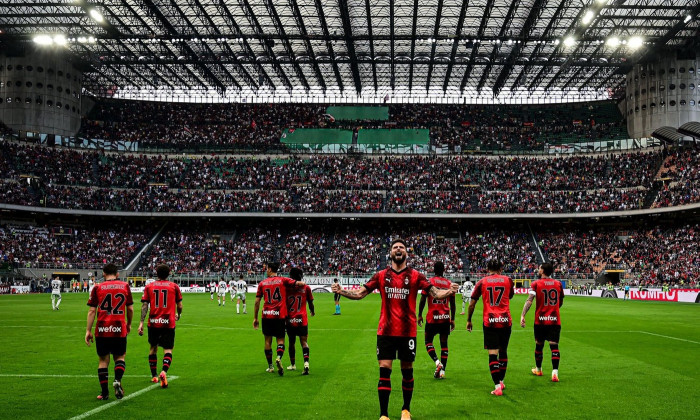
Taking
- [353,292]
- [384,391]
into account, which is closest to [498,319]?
[384,391]

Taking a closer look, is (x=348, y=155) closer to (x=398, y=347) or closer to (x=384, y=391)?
(x=398, y=347)

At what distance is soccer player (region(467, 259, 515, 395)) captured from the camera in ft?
36.6

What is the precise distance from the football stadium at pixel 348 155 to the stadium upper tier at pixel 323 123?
318 mm

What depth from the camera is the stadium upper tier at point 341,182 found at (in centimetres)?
6862

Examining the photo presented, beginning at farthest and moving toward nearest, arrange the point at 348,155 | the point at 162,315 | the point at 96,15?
the point at 348,155
the point at 96,15
the point at 162,315

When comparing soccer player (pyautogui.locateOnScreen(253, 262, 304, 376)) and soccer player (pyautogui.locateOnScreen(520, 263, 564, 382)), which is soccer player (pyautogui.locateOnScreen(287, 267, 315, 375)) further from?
soccer player (pyautogui.locateOnScreen(520, 263, 564, 382))

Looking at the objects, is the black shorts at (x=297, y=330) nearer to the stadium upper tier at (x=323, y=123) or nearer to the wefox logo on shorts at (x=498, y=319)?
the wefox logo on shorts at (x=498, y=319)

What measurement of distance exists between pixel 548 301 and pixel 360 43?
5438 cm

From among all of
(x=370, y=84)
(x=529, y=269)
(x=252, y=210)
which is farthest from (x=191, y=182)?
(x=529, y=269)

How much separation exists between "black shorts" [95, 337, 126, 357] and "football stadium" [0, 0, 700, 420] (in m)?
11.4

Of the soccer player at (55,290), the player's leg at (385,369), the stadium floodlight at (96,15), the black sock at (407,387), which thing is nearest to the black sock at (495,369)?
the black sock at (407,387)

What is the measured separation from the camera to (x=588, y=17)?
4988 cm

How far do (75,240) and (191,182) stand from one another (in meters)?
15.5

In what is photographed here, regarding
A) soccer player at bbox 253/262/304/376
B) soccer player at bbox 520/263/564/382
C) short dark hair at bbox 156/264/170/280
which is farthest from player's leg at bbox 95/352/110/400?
soccer player at bbox 520/263/564/382
